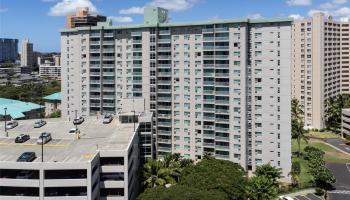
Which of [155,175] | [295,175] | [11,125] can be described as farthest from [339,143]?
[11,125]

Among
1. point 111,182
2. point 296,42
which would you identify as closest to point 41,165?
point 111,182

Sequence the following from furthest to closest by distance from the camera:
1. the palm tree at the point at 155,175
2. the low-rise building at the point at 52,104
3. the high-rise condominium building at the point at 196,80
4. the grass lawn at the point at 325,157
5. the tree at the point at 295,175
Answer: the low-rise building at the point at 52,104 < the grass lawn at the point at 325,157 < the high-rise condominium building at the point at 196,80 < the tree at the point at 295,175 < the palm tree at the point at 155,175

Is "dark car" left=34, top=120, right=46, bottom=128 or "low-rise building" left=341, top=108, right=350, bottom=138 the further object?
"low-rise building" left=341, top=108, right=350, bottom=138

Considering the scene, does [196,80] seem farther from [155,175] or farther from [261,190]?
[261,190]

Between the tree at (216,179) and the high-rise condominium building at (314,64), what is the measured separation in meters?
96.7

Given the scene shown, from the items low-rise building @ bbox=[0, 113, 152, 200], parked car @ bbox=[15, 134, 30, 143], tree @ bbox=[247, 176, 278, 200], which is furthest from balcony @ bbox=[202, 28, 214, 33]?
parked car @ bbox=[15, 134, 30, 143]

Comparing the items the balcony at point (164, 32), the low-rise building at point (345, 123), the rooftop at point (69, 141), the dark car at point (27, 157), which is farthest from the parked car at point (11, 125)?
the low-rise building at point (345, 123)

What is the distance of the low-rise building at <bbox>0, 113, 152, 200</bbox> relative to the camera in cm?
6309

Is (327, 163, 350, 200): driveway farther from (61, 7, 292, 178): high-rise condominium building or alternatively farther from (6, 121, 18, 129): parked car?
(6, 121, 18, 129): parked car

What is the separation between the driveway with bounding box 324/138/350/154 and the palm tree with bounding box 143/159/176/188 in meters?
81.2

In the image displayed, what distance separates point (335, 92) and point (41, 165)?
14887cm

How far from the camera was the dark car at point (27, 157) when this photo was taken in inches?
2552

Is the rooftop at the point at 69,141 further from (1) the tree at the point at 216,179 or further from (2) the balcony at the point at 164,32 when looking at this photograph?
(2) the balcony at the point at 164,32

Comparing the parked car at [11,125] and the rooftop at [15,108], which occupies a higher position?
the rooftop at [15,108]
